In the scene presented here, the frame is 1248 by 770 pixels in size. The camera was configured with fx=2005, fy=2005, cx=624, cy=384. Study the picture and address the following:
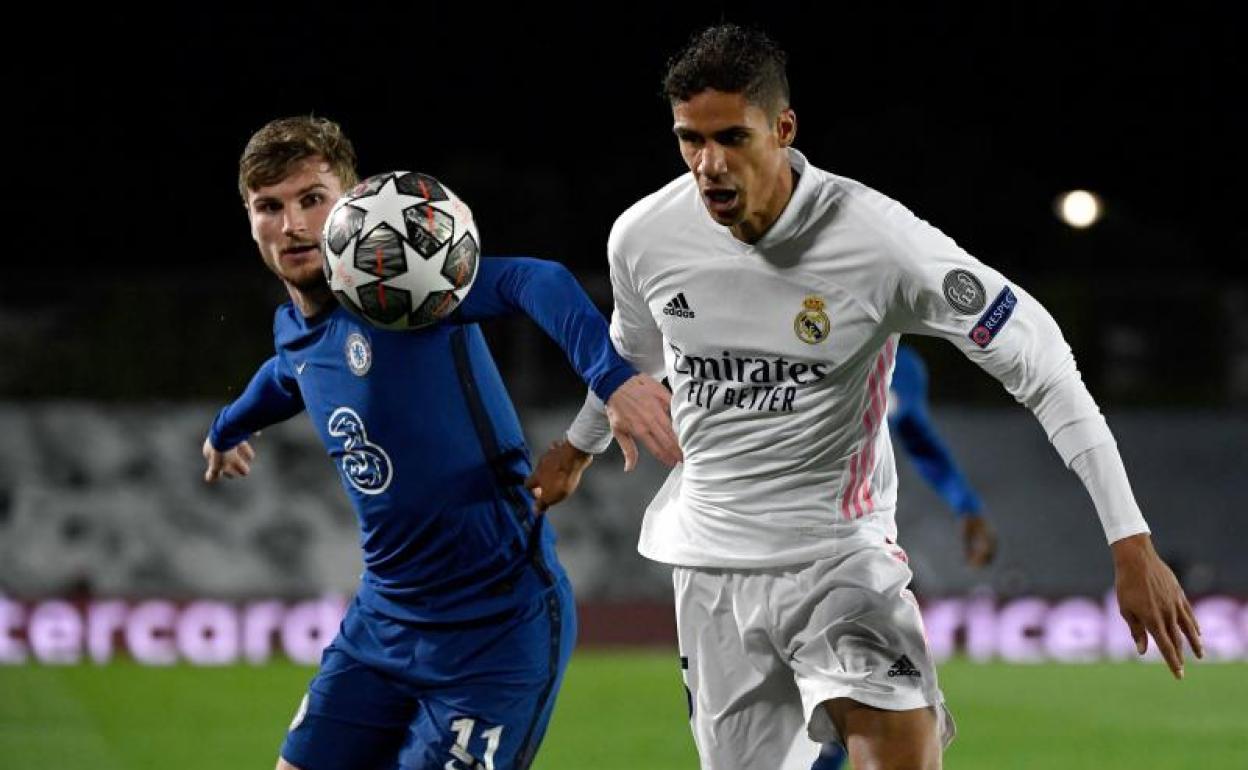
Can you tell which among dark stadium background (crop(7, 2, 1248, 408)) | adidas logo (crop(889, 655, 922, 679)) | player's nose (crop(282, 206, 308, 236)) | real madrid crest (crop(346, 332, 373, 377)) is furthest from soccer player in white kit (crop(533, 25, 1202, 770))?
dark stadium background (crop(7, 2, 1248, 408))

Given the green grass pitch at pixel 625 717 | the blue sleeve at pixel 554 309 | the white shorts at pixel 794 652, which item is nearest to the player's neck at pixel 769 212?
the blue sleeve at pixel 554 309

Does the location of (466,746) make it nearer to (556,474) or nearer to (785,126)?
(556,474)

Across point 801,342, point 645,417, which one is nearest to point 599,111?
point 801,342

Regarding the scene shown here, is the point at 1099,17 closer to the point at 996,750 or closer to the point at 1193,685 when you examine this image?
the point at 1193,685

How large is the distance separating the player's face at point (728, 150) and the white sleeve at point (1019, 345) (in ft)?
1.24

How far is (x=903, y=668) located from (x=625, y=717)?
19.7 ft

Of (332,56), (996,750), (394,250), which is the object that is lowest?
(996,750)

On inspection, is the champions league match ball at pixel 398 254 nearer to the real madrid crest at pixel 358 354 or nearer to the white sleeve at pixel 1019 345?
the real madrid crest at pixel 358 354

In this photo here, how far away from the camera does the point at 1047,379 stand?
15.0ft

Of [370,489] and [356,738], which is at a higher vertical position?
[370,489]

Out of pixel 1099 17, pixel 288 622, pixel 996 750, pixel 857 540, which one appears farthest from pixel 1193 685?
pixel 1099 17

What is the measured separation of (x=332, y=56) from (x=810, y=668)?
23.8 metres

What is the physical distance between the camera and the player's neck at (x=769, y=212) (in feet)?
15.9

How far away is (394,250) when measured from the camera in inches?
186
